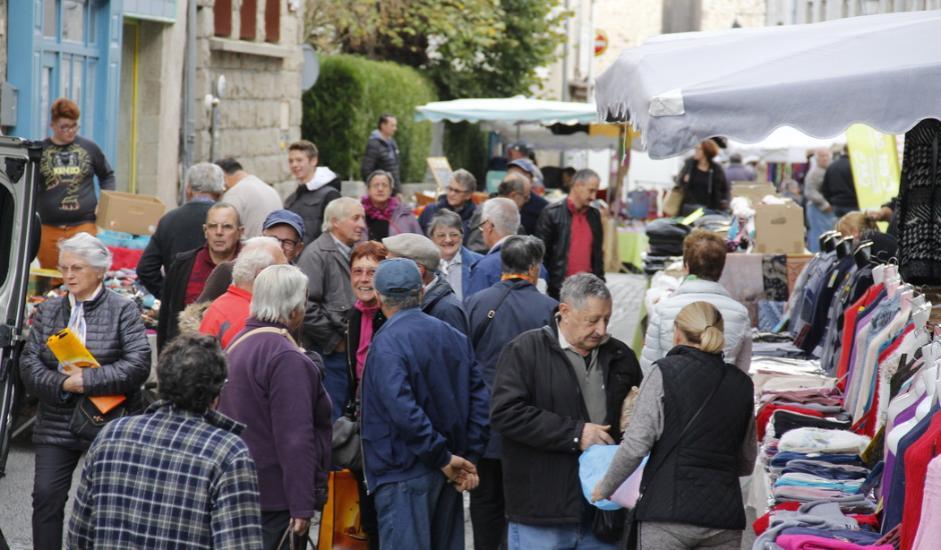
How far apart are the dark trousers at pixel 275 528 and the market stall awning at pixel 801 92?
6.74 ft

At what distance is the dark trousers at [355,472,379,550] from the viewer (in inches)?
285

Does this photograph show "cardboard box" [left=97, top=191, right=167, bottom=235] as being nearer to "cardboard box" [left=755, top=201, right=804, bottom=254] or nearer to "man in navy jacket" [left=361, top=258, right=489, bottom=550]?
"cardboard box" [left=755, top=201, right=804, bottom=254]

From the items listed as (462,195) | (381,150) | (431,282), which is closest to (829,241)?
(462,195)

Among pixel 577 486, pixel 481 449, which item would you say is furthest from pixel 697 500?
pixel 481 449

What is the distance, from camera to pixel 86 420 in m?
7.05

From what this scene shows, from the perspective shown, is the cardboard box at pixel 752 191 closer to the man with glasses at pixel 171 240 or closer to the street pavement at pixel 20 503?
the street pavement at pixel 20 503

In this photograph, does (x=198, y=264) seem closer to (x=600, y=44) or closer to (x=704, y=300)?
(x=704, y=300)

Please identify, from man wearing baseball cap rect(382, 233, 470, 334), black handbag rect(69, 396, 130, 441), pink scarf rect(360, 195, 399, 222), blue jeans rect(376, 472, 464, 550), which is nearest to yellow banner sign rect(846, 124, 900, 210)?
pink scarf rect(360, 195, 399, 222)

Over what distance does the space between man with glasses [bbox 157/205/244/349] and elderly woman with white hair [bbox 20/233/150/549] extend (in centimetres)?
136

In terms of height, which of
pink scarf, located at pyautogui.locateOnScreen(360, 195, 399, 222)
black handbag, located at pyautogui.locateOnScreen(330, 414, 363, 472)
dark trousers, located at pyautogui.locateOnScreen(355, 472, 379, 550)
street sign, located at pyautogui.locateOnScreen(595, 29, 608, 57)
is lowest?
dark trousers, located at pyautogui.locateOnScreen(355, 472, 379, 550)

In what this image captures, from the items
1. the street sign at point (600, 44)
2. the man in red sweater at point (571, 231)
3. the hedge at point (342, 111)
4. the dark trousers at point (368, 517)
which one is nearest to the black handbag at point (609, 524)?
the dark trousers at point (368, 517)

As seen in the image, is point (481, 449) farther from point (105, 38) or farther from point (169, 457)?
point (105, 38)

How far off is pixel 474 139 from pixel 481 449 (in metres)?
28.7

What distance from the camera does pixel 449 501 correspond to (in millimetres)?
6758
